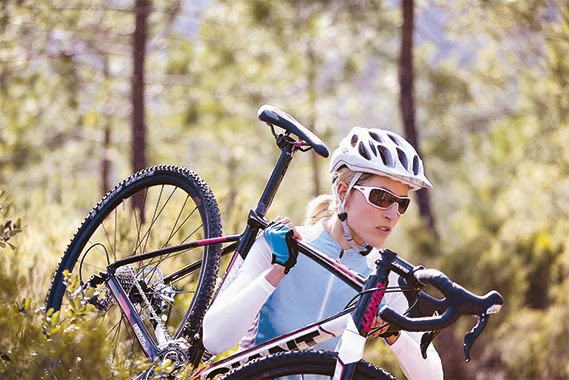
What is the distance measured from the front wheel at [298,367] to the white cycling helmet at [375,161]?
583mm

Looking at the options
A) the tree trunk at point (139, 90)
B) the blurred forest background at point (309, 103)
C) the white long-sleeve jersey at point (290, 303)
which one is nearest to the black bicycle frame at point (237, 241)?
the white long-sleeve jersey at point (290, 303)

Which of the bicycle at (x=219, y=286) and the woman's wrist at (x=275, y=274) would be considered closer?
the bicycle at (x=219, y=286)

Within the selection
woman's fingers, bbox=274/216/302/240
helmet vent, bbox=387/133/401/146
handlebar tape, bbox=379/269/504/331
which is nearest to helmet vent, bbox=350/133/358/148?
helmet vent, bbox=387/133/401/146

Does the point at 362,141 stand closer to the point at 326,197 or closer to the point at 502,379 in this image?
the point at 326,197

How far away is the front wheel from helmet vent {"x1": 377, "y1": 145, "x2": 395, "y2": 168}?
66cm

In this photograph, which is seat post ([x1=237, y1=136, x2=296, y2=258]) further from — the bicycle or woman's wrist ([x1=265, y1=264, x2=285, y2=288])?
woman's wrist ([x1=265, y1=264, x2=285, y2=288])

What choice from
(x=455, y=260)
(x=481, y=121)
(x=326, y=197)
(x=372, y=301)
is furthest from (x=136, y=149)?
(x=481, y=121)

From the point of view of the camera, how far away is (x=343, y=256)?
2.89 metres

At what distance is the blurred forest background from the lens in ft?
36.3

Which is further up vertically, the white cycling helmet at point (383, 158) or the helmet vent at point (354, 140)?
the helmet vent at point (354, 140)

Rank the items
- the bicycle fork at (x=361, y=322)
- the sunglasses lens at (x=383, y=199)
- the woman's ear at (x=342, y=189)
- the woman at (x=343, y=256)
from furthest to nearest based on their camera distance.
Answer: the woman's ear at (x=342, y=189), the sunglasses lens at (x=383, y=199), the woman at (x=343, y=256), the bicycle fork at (x=361, y=322)

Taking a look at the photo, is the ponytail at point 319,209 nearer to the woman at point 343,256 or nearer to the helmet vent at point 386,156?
the woman at point 343,256

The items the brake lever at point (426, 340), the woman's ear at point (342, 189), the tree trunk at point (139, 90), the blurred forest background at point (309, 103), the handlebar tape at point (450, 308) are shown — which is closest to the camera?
the handlebar tape at point (450, 308)

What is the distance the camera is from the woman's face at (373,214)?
275cm
